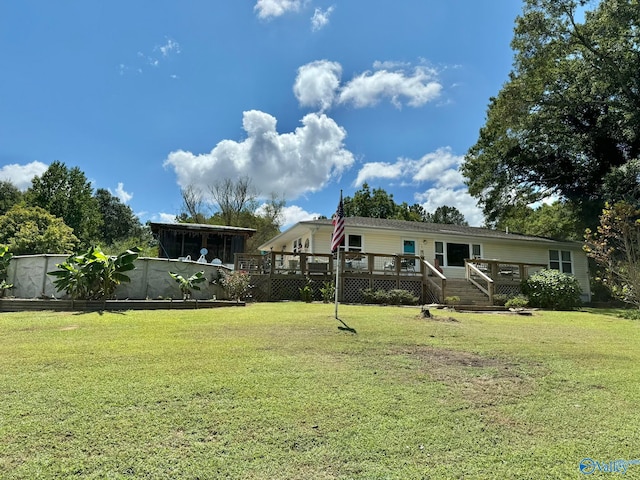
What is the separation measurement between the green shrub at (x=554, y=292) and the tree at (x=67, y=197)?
3913cm

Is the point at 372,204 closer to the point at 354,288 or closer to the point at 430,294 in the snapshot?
the point at 430,294

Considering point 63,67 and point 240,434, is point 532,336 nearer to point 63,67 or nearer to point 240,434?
point 240,434

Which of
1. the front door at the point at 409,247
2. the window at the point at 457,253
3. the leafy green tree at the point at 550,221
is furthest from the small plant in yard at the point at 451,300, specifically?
the leafy green tree at the point at 550,221

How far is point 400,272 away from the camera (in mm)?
15750

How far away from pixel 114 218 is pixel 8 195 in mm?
13853

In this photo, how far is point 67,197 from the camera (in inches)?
1609

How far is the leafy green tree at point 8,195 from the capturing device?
136 ft

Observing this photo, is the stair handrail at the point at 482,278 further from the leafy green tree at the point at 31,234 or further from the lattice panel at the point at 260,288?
the leafy green tree at the point at 31,234

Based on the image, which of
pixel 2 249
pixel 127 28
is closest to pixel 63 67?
pixel 127 28

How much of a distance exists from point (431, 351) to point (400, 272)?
32.6 feet

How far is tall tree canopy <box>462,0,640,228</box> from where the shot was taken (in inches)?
755

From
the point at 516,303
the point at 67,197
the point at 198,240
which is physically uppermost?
the point at 67,197

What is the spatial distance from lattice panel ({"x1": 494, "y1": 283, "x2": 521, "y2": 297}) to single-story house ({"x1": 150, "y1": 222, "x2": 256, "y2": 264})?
46.5 ft

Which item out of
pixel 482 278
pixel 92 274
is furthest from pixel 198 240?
pixel 482 278
